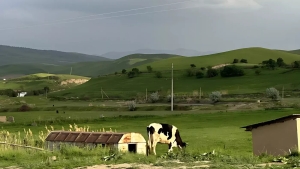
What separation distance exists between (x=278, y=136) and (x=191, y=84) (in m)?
94.0

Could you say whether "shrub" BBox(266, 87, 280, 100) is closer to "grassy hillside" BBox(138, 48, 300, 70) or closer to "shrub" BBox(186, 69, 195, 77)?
"shrub" BBox(186, 69, 195, 77)

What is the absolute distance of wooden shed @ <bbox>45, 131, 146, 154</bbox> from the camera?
23875 mm

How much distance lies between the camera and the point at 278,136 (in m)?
22.1

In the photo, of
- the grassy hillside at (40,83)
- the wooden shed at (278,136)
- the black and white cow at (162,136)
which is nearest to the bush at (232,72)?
the grassy hillside at (40,83)

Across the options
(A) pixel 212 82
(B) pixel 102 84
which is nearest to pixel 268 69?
(A) pixel 212 82

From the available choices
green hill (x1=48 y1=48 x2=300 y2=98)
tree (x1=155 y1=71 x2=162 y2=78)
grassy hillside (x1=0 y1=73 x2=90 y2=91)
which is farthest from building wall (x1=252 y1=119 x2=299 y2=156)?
grassy hillside (x1=0 y1=73 x2=90 y2=91)

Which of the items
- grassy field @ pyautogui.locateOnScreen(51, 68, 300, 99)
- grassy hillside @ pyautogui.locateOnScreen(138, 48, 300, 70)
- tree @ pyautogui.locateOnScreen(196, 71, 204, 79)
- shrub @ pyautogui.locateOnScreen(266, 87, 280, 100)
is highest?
grassy hillside @ pyautogui.locateOnScreen(138, 48, 300, 70)

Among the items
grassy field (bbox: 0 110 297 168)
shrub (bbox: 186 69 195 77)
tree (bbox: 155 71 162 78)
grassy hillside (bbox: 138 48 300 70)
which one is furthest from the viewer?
grassy hillside (bbox: 138 48 300 70)

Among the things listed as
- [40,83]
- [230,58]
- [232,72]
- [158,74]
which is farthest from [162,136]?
[40,83]

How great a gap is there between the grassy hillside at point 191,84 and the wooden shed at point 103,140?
6825 centimetres

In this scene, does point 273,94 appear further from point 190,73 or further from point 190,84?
point 190,73

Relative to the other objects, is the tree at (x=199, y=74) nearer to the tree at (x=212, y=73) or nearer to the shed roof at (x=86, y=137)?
the tree at (x=212, y=73)

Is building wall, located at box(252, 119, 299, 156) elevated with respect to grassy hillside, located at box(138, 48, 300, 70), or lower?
lower

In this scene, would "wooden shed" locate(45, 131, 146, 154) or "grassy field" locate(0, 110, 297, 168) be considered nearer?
"grassy field" locate(0, 110, 297, 168)
